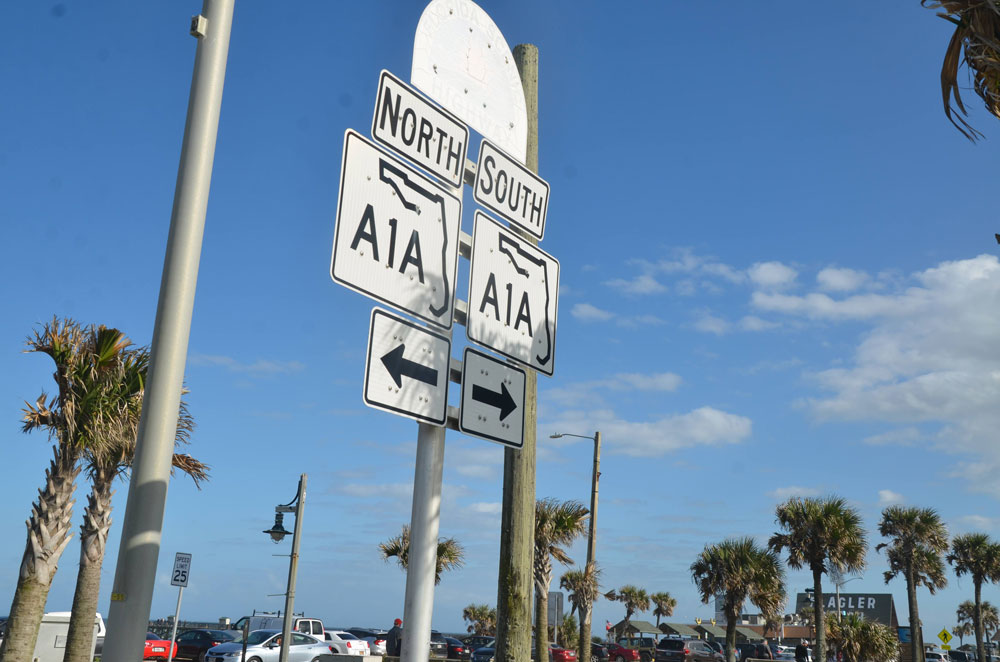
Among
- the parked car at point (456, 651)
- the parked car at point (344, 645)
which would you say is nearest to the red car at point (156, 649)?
the parked car at point (344, 645)

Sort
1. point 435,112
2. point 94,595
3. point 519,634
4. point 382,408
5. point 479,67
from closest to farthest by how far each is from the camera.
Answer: point 382,408 → point 435,112 → point 479,67 → point 519,634 → point 94,595

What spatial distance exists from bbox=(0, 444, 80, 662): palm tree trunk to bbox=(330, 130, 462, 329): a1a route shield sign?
12.7 m

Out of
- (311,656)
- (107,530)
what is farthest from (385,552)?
(107,530)

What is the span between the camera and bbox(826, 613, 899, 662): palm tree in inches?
1262

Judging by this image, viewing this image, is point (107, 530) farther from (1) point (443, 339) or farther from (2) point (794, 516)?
(2) point (794, 516)

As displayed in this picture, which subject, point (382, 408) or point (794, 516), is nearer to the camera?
point (382, 408)

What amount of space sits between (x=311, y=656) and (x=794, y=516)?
19.5 m

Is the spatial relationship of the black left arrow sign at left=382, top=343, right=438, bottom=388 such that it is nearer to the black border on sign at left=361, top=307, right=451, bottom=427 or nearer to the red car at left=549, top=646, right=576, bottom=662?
the black border on sign at left=361, top=307, right=451, bottom=427

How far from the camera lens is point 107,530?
15.9 meters

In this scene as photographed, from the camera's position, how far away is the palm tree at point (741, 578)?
111 feet

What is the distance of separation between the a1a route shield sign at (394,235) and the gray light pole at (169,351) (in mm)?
746

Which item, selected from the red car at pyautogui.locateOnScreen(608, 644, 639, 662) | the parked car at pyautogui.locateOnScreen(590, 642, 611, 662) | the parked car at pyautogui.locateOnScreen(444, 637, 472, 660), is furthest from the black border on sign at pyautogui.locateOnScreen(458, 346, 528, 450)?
the red car at pyautogui.locateOnScreen(608, 644, 639, 662)

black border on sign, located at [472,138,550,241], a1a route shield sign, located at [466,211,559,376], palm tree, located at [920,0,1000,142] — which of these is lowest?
a1a route shield sign, located at [466,211,559,376]

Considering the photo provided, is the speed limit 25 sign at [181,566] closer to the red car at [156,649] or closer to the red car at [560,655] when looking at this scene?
the red car at [156,649]
